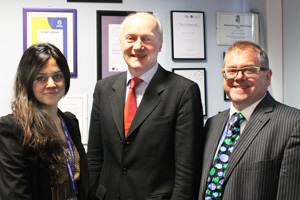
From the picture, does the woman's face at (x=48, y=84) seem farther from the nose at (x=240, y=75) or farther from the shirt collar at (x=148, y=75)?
the nose at (x=240, y=75)

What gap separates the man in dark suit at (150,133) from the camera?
4.58 feet

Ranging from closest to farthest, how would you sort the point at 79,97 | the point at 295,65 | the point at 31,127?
the point at 31,127
the point at 79,97
the point at 295,65

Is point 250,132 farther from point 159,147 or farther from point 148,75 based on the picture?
point 148,75

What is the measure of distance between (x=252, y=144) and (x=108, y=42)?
4.86 ft

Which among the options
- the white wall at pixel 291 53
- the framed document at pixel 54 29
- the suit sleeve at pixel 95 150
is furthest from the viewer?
the white wall at pixel 291 53

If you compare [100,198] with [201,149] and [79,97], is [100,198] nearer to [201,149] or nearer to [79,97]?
[201,149]

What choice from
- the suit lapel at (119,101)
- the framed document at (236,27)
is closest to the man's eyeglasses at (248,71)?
the suit lapel at (119,101)

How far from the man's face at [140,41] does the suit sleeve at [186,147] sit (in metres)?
0.27

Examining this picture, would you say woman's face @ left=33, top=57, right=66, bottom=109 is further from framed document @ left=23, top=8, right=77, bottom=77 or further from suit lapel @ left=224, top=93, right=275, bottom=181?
framed document @ left=23, top=8, right=77, bottom=77

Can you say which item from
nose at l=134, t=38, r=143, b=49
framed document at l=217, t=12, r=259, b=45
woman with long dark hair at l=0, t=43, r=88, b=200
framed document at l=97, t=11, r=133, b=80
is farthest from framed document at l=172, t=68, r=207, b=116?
woman with long dark hair at l=0, t=43, r=88, b=200

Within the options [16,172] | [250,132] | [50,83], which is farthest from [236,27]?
[16,172]

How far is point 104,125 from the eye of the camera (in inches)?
59.8

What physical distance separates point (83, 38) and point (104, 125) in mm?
1047

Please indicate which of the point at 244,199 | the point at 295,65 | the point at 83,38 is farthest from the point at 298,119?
the point at 83,38
